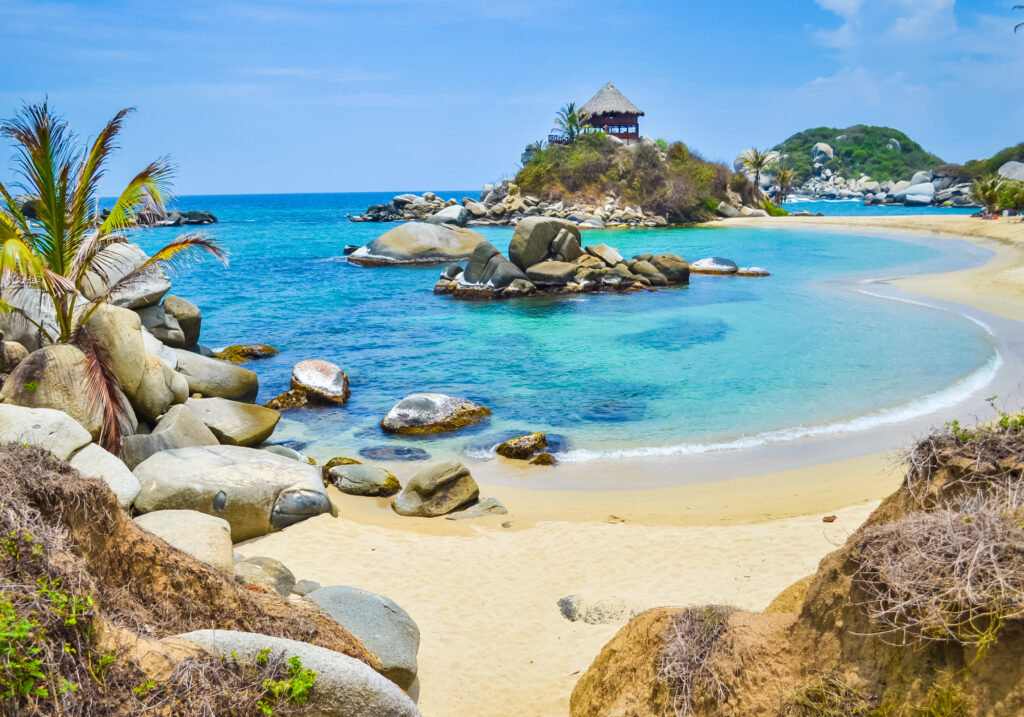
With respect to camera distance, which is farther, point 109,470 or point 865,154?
point 865,154

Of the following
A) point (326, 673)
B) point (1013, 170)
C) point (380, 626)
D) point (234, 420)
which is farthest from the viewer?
point (1013, 170)

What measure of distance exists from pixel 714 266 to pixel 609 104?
42369 mm

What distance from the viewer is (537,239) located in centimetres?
3284

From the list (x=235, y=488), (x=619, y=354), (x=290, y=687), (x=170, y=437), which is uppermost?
(x=290, y=687)

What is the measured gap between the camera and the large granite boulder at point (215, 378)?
49.0 ft

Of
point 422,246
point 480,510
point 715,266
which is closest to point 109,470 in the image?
point 480,510

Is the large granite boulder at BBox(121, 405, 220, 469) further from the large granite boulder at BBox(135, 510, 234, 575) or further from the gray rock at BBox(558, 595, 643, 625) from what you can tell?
the gray rock at BBox(558, 595, 643, 625)

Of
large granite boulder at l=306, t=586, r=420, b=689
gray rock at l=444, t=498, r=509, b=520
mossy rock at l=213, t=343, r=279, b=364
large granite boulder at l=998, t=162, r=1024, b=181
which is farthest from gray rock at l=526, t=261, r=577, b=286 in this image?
large granite boulder at l=998, t=162, r=1024, b=181

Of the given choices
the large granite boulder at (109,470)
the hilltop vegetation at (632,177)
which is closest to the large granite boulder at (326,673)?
the large granite boulder at (109,470)

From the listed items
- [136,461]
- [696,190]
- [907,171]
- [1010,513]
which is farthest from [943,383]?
[907,171]

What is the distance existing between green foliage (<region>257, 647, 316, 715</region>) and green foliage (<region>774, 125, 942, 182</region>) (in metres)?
143

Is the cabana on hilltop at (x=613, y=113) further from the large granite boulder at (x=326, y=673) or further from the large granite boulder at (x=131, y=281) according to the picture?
the large granite boulder at (x=326, y=673)

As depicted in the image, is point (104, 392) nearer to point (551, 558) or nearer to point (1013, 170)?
point (551, 558)

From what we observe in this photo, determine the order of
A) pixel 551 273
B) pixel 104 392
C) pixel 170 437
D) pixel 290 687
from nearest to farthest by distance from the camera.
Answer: pixel 290 687 < pixel 104 392 < pixel 170 437 < pixel 551 273
